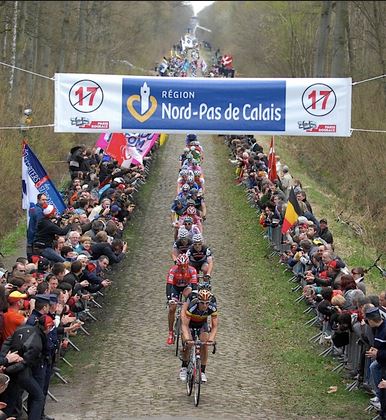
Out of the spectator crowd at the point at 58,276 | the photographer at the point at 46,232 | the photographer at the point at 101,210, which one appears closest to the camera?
the spectator crowd at the point at 58,276

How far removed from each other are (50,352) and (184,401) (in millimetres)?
2279

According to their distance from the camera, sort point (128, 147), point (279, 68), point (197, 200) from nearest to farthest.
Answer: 1. point (197, 200)
2. point (128, 147)
3. point (279, 68)

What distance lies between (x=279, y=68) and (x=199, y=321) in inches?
1821

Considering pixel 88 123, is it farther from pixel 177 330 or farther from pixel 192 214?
pixel 192 214

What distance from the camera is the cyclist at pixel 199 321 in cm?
1458

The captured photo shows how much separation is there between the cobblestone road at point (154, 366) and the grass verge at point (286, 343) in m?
0.24

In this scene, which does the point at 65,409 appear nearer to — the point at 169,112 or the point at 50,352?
the point at 50,352

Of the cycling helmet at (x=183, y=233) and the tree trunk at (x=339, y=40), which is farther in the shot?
the tree trunk at (x=339, y=40)

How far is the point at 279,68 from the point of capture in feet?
196

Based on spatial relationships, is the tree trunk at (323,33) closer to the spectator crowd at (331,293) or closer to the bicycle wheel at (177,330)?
the spectator crowd at (331,293)

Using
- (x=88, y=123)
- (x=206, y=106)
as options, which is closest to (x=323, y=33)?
(x=206, y=106)

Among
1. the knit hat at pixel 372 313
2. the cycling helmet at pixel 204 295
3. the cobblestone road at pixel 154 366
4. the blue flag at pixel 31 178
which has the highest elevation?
the blue flag at pixel 31 178

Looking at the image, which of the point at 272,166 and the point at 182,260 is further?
the point at 272,166

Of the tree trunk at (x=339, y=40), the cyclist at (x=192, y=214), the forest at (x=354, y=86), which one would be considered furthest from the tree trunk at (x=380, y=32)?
the cyclist at (x=192, y=214)
